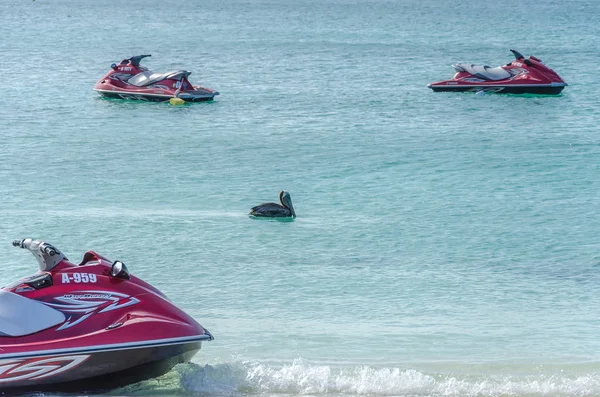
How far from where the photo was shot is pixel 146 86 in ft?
107

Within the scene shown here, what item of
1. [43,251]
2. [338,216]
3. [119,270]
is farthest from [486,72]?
[43,251]

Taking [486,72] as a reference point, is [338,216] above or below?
below

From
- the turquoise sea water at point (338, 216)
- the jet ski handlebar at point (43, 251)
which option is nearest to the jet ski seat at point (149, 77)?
the turquoise sea water at point (338, 216)

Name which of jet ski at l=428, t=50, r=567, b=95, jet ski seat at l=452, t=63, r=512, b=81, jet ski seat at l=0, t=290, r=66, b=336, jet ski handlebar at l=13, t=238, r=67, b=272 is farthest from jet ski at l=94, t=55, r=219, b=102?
jet ski seat at l=0, t=290, r=66, b=336

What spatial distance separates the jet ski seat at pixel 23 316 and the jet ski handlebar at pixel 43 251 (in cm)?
46

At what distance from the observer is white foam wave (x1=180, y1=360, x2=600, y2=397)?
9922 millimetres

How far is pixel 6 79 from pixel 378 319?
31.0m

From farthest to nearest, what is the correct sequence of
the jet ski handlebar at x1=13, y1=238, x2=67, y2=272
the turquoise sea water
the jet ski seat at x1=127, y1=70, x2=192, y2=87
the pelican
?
the jet ski seat at x1=127, y1=70, x2=192, y2=87 < the pelican < the turquoise sea water < the jet ski handlebar at x1=13, y1=238, x2=67, y2=272

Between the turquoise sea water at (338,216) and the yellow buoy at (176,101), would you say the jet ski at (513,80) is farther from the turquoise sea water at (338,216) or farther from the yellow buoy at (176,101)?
the yellow buoy at (176,101)

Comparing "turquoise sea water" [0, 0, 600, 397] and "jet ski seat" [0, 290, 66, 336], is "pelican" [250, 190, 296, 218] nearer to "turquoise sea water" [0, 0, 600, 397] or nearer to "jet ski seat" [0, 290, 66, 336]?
"turquoise sea water" [0, 0, 600, 397]

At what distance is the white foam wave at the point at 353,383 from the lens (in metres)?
9.92

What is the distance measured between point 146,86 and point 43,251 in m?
23.4

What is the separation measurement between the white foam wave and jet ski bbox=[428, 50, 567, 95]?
2429 centimetres

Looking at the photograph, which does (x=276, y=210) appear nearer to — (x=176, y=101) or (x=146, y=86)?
(x=176, y=101)
